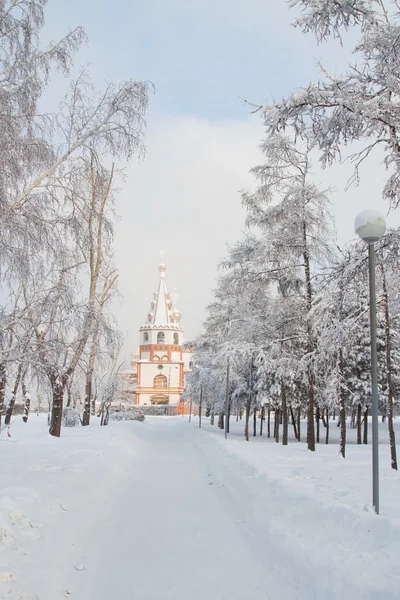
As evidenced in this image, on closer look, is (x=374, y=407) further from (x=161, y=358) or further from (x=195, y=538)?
(x=161, y=358)

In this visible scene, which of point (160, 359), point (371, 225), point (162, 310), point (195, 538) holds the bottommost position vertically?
point (195, 538)

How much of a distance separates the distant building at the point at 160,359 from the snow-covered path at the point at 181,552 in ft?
301

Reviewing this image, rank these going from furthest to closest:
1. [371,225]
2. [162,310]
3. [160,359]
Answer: [162,310], [160,359], [371,225]

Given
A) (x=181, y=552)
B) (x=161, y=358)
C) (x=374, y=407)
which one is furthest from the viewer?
(x=161, y=358)

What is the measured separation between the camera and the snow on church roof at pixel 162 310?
345 ft

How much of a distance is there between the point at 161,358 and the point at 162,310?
34.7 feet

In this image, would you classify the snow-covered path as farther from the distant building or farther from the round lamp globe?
the distant building

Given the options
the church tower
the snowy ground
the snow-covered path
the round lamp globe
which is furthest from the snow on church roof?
the round lamp globe

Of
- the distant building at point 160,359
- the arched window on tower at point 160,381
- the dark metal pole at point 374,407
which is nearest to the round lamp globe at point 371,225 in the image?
the dark metal pole at point 374,407

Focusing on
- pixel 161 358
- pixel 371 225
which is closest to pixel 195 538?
pixel 371 225

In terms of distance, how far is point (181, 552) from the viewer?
566cm

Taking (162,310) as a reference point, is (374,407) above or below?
below

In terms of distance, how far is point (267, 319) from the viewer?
18.8 meters

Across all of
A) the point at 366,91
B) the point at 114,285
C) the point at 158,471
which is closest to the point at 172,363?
the point at 114,285
